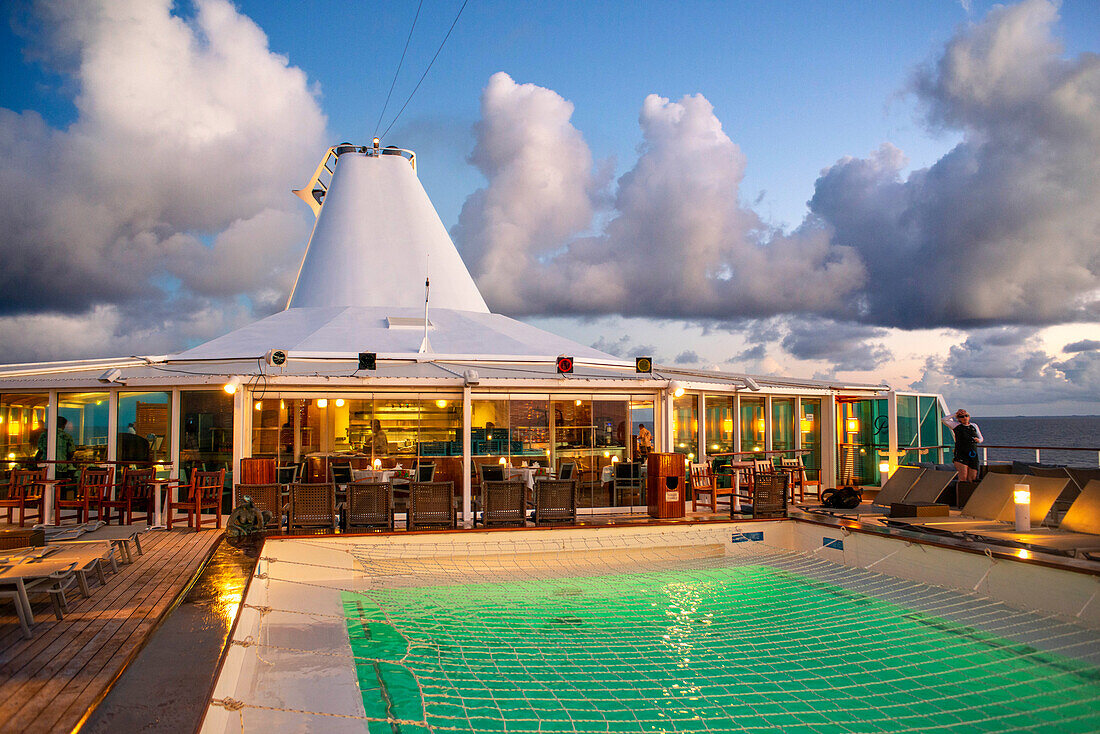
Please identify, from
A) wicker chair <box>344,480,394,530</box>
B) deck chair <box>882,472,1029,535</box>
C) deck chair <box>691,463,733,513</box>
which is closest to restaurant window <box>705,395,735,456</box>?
deck chair <box>691,463,733,513</box>

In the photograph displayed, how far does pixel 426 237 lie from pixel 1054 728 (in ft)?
50.2

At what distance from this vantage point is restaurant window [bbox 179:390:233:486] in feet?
36.4

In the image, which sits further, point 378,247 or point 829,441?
point 378,247

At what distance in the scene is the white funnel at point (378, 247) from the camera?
16438 millimetres

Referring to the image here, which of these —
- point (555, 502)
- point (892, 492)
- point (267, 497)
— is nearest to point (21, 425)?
point (267, 497)

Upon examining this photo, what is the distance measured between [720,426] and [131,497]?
32.9 ft

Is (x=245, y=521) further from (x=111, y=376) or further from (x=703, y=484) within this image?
(x=703, y=484)

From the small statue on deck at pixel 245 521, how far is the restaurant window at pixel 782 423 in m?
10.2

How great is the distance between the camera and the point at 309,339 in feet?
42.0

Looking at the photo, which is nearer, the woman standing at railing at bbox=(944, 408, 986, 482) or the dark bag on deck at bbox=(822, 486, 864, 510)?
the woman standing at railing at bbox=(944, 408, 986, 482)

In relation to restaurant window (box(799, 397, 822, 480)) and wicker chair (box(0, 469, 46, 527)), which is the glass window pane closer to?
wicker chair (box(0, 469, 46, 527))

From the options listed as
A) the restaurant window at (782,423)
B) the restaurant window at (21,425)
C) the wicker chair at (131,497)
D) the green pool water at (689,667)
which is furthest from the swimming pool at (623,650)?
the restaurant window at (782,423)

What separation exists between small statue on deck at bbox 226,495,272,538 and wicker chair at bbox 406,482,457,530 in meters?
1.82

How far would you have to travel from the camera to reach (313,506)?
29.2ft
